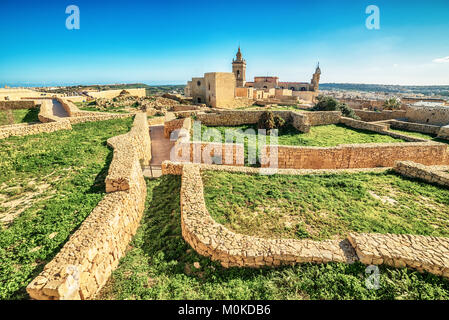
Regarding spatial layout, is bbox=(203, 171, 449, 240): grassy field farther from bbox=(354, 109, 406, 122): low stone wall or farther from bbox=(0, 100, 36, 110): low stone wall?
bbox=(0, 100, 36, 110): low stone wall

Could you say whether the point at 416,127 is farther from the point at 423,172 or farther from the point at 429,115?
the point at 423,172

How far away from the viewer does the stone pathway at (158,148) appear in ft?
38.6

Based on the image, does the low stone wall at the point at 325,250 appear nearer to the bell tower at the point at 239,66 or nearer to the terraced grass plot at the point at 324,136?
the terraced grass plot at the point at 324,136

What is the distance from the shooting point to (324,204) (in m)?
6.00

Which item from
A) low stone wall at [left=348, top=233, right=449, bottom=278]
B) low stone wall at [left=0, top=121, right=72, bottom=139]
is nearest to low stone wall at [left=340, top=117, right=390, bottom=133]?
low stone wall at [left=348, top=233, right=449, bottom=278]

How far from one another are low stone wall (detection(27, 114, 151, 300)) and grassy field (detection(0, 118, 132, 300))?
44 centimetres

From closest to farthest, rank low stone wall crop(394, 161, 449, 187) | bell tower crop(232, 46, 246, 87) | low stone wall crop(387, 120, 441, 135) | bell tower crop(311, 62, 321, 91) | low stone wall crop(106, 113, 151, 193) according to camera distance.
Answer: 1. low stone wall crop(106, 113, 151, 193)
2. low stone wall crop(394, 161, 449, 187)
3. low stone wall crop(387, 120, 441, 135)
4. bell tower crop(232, 46, 246, 87)
5. bell tower crop(311, 62, 321, 91)

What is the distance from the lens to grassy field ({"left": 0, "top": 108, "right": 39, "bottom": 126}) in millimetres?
13892

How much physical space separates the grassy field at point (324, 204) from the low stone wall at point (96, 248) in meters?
2.22

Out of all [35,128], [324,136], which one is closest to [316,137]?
[324,136]

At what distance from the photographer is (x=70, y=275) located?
309 centimetres

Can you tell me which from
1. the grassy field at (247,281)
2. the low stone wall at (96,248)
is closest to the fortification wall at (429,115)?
the grassy field at (247,281)

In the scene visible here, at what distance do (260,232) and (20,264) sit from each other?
473cm

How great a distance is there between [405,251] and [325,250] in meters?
1.43
